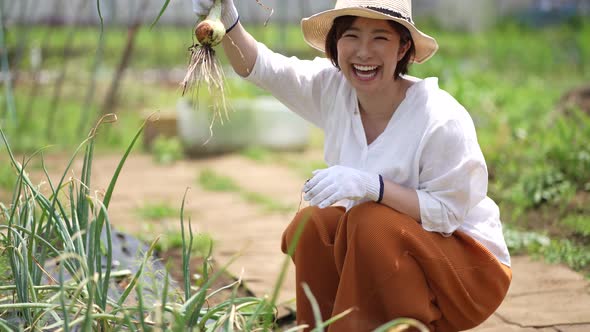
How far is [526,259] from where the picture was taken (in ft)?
10.6

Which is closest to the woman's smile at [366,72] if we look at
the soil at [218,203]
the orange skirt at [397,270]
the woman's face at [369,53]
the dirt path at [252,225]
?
the woman's face at [369,53]

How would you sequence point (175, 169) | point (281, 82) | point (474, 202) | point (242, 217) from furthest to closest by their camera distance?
point (175, 169) → point (242, 217) → point (281, 82) → point (474, 202)

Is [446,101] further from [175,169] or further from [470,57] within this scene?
[470,57]

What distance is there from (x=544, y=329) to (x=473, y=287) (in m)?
0.48

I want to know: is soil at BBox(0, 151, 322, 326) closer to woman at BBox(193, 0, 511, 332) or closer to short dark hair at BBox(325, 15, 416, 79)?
woman at BBox(193, 0, 511, 332)

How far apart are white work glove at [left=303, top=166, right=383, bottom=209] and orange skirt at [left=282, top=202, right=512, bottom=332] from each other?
5cm

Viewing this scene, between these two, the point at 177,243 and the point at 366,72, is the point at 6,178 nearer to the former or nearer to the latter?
the point at 177,243

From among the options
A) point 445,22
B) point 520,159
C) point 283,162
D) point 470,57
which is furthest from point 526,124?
point 445,22

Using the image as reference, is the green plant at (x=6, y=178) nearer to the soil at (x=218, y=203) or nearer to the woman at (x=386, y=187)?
the soil at (x=218, y=203)

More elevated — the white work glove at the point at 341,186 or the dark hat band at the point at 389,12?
the dark hat band at the point at 389,12

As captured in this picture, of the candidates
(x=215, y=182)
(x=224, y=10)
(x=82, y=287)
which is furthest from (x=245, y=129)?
(x=82, y=287)

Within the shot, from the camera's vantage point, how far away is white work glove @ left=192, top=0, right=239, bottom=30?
7.07 ft

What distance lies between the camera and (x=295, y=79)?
2342 mm

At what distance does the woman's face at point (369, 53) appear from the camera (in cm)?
213
